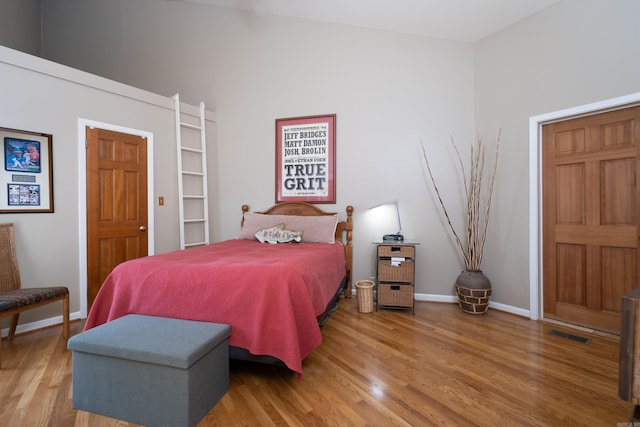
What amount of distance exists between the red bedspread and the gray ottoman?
Answer: 193 mm

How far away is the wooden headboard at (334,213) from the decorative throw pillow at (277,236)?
1.65 ft

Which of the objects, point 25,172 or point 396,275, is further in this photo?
point 396,275

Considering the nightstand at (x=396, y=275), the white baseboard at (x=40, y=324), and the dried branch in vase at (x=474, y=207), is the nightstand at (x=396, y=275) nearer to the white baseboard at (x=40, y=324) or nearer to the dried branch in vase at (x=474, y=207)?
the dried branch in vase at (x=474, y=207)

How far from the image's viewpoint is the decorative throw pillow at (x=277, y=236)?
10.8 feet

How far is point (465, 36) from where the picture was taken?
131 inches

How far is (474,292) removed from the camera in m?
3.01

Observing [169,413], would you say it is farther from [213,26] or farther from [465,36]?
[213,26]

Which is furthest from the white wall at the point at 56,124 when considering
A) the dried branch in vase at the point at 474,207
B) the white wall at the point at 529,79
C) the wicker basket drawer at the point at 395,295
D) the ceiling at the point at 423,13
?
the white wall at the point at 529,79

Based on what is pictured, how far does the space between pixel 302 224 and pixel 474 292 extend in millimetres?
1960

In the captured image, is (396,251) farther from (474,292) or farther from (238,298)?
(238,298)

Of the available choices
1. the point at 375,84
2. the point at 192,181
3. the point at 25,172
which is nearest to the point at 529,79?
the point at 375,84

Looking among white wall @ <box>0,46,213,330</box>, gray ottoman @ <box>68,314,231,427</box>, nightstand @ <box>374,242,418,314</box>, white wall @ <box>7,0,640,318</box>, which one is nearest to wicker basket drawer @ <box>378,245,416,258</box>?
nightstand @ <box>374,242,418,314</box>

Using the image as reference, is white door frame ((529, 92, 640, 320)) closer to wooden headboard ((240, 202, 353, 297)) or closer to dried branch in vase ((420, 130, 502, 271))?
Answer: dried branch in vase ((420, 130, 502, 271))

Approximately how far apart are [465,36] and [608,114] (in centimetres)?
162
